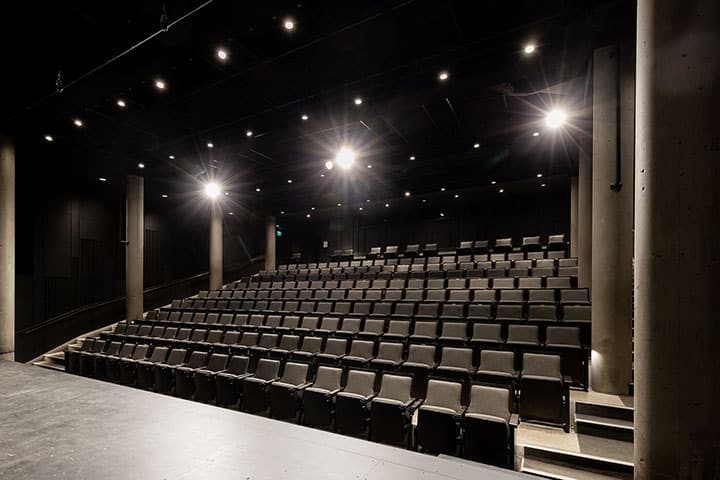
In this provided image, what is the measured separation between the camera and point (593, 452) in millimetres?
2709

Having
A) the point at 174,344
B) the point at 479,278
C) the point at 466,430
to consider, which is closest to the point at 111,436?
the point at 466,430

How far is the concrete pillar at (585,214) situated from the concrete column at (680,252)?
476cm

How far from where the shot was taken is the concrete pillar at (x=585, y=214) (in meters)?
6.04

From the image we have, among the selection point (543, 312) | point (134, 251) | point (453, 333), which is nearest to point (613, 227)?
point (543, 312)

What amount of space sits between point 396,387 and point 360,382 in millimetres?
375

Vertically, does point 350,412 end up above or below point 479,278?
below

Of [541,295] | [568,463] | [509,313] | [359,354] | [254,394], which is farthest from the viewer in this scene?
[541,295]

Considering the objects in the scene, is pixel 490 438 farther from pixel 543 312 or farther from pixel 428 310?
pixel 428 310

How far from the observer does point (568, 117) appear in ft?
19.4

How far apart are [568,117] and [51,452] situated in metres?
7.01

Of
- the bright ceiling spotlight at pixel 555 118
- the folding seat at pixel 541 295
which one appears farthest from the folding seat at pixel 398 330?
the bright ceiling spotlight at pixel 555 118

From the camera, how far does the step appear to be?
253cm

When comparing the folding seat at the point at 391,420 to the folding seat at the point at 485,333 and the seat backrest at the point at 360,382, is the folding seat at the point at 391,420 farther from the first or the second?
the folding seat at the point at 485,333

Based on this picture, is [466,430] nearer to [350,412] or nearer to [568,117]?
[350,412]
